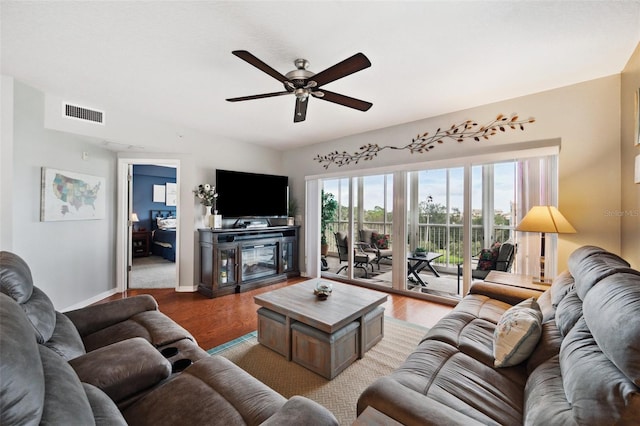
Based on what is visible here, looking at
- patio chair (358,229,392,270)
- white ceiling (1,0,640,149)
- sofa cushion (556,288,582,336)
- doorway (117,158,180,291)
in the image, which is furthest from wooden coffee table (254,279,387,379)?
doorway (117,158,180,291)

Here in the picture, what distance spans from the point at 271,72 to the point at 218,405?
6.37 feet

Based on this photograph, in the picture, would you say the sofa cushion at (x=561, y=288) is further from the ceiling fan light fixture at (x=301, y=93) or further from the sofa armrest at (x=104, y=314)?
the sofa armrest at (x=104, y=314)

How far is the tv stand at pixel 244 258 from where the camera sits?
3.96 metres

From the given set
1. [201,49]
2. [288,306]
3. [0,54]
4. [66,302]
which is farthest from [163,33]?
[66,302]

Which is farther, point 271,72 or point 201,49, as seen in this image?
point 201,49

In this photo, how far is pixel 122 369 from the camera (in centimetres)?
119

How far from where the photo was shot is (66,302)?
128 inches

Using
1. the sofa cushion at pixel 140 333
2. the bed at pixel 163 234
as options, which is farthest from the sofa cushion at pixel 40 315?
the bed at pixel 163 234

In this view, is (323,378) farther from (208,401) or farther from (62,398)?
(62,398)

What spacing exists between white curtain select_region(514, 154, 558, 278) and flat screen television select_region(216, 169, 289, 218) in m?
3.63

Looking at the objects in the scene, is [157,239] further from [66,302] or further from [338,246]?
[338,246]

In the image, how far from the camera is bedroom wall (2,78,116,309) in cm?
269

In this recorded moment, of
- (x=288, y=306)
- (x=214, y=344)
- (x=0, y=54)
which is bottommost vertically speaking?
(x=214, y=344)

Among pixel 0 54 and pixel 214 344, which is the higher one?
pixel 0 54
